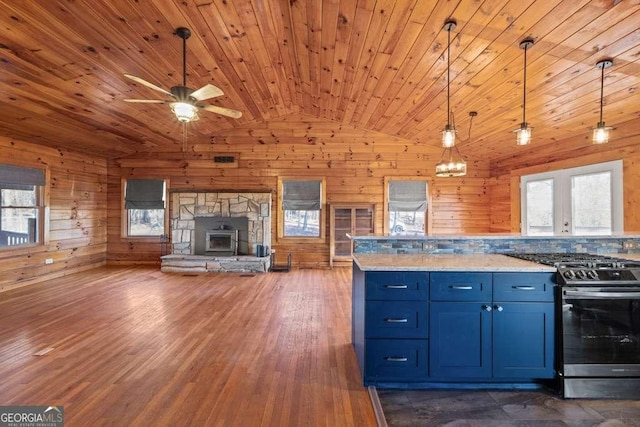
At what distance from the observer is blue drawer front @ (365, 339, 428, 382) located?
2.32 meters

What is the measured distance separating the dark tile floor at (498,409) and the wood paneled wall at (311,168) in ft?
16.1

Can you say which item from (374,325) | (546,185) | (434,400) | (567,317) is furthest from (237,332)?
(546,185)

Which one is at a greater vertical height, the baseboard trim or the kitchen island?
the kitchen island

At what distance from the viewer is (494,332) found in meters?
2.31

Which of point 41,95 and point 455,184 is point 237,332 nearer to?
point 41,95

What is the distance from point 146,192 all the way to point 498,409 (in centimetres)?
746

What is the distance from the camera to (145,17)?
2.79 m

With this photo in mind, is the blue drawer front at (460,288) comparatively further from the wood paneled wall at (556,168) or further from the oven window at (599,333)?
the wood paneled wall at (556,168)

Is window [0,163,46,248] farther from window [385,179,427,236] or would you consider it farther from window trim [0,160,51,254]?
window [385,179,427,236]

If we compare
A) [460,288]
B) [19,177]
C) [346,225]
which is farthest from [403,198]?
[19,177]

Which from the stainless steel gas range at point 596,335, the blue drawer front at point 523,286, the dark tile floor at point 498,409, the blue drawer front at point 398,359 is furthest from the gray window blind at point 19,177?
the stainless steel gas range at point 596,335

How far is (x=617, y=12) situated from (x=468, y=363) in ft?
8.64

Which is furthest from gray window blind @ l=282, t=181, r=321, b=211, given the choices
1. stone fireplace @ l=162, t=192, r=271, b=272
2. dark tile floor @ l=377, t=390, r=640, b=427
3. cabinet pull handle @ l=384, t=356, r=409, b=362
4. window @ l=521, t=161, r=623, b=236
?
dark tile floor @ l=377, t=390, r=640, b=427

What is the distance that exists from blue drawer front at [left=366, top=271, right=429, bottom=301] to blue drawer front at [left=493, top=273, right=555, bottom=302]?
1.74 feet
